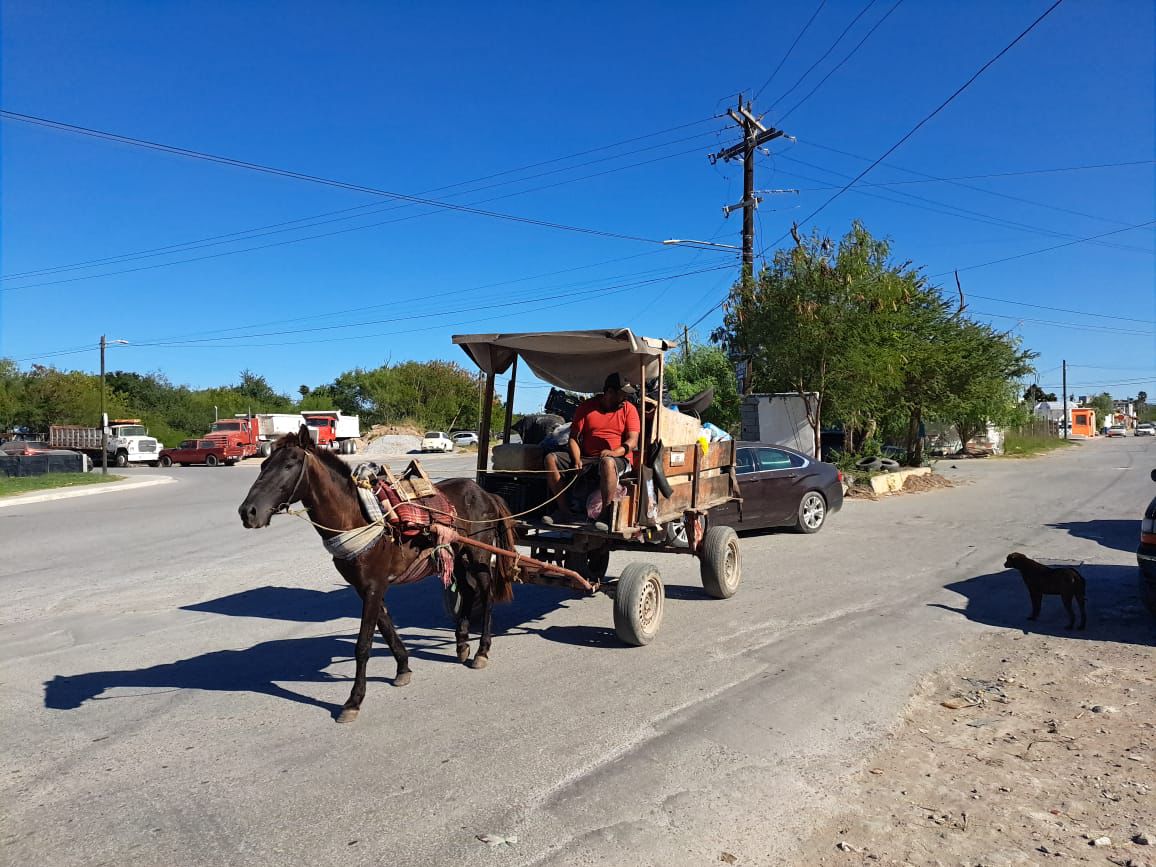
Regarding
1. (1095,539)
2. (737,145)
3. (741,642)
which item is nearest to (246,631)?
(741,642)

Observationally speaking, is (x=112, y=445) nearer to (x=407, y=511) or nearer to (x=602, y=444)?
(x=602, y=444)

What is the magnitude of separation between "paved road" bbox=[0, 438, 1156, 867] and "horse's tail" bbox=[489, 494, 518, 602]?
1.68ft

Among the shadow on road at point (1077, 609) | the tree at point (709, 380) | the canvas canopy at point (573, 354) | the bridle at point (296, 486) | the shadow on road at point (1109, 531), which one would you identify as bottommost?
the shadow on road at point (1077, 609)

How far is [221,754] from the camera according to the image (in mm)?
4250

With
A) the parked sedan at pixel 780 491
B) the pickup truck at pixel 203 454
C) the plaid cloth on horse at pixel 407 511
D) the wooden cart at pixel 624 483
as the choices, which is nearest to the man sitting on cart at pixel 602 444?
the wooden cart at pixel 624 483

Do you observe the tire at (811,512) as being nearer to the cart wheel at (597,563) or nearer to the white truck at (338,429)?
the cart wheel at (597,563)

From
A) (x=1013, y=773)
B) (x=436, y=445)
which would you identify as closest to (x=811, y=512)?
(x=1013, y=773)

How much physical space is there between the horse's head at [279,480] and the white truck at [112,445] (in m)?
42.4

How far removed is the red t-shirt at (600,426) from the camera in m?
6.50

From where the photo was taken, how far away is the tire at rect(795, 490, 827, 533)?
12211 millimetres

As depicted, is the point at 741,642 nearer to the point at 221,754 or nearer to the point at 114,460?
the point at 221,754

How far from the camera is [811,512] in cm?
1236

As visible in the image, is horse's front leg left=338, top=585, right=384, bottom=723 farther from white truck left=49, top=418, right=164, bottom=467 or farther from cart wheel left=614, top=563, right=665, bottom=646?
white truck left=49, top=418, right=164, bottom=467

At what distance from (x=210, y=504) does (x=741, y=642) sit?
17218 mm
